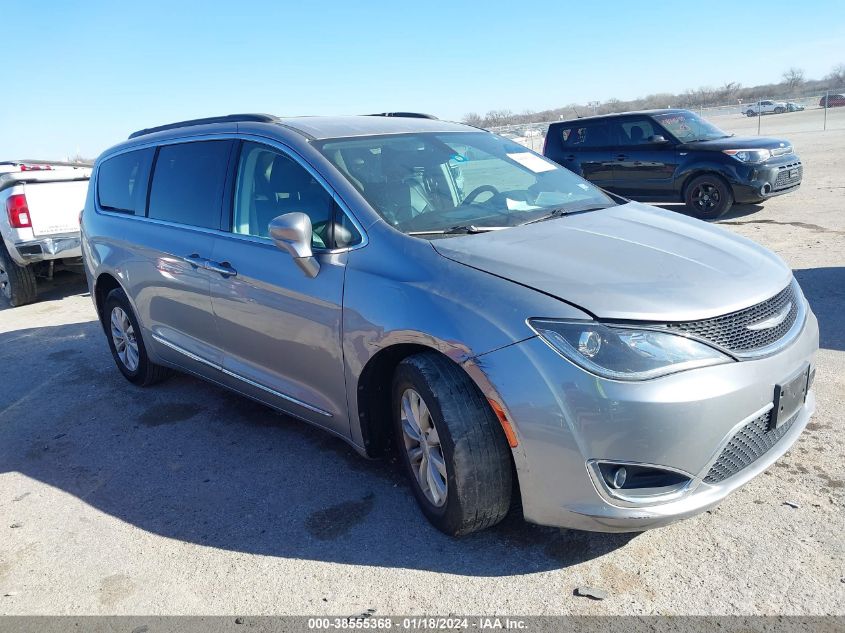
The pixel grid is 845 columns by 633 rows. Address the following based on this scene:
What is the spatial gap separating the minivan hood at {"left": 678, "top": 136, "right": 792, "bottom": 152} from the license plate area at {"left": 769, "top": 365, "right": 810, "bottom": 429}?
29.2 ft

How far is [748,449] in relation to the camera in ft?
9.01

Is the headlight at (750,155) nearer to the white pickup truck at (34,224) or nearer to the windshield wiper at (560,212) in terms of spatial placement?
the windshield wiper at (560,212)

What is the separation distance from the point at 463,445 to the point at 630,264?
101 centimetres

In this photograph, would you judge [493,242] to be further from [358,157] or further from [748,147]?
[748,147]

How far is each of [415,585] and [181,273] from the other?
255cm

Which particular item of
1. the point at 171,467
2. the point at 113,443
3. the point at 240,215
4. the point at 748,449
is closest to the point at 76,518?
the point at 171,467

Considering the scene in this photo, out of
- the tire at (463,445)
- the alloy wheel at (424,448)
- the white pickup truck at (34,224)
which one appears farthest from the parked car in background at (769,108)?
the tire at (463,445)

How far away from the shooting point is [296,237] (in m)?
3.27

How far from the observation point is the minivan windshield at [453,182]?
3.47 metres

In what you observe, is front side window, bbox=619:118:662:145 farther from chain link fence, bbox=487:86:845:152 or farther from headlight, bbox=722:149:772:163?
chain link fence, bbox=487:86:845:152

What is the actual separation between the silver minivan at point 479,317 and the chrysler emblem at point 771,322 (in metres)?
0.02

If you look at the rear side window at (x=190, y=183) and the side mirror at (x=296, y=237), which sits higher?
the rear side window at (x=190, y=183)

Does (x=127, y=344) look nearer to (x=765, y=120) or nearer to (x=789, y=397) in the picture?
(x=789, y=397)

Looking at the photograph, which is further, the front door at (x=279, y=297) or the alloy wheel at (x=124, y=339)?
the alloy wheel at (x=124, y=339)
